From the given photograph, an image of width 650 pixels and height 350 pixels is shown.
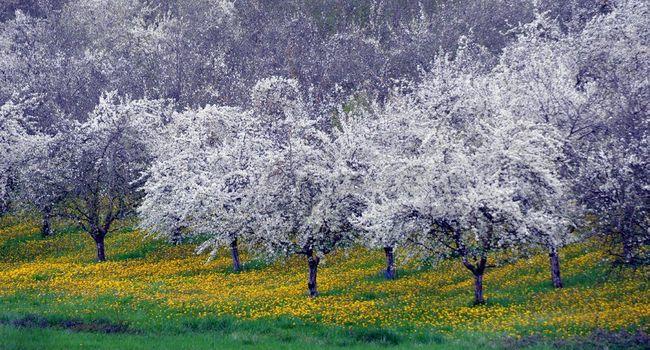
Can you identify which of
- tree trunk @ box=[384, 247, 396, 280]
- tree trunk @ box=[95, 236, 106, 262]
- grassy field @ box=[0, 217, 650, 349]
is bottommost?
grassy field @ box=[0, 217, 650, 349]

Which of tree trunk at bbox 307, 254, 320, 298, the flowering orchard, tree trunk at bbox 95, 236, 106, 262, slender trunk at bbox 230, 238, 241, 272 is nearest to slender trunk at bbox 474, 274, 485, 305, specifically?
the flowering orchard

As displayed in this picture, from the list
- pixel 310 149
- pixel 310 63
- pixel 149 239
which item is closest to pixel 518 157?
pixel 310 149

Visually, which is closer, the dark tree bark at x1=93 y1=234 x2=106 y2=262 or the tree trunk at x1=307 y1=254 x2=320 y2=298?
the tree trunk at x1=307 y1=254 x2=320 y2=298

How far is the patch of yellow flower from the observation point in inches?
816

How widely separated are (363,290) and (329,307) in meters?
3.38

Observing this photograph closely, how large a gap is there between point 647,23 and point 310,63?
33509 millimetres

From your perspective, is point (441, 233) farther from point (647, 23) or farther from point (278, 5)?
point (278, 5)

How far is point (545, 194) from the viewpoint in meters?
23.3

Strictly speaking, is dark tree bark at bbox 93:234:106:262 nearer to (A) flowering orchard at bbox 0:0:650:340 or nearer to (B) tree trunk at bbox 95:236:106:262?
(B) tree trunk at bbox 95:236:106:262

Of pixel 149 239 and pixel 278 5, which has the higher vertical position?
pixel 278 5

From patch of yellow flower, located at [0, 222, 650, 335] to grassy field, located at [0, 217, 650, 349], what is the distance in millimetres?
50

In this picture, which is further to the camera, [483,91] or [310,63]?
[310,63]

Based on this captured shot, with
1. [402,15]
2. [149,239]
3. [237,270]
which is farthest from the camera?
[402,15]

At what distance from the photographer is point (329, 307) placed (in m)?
23.3
